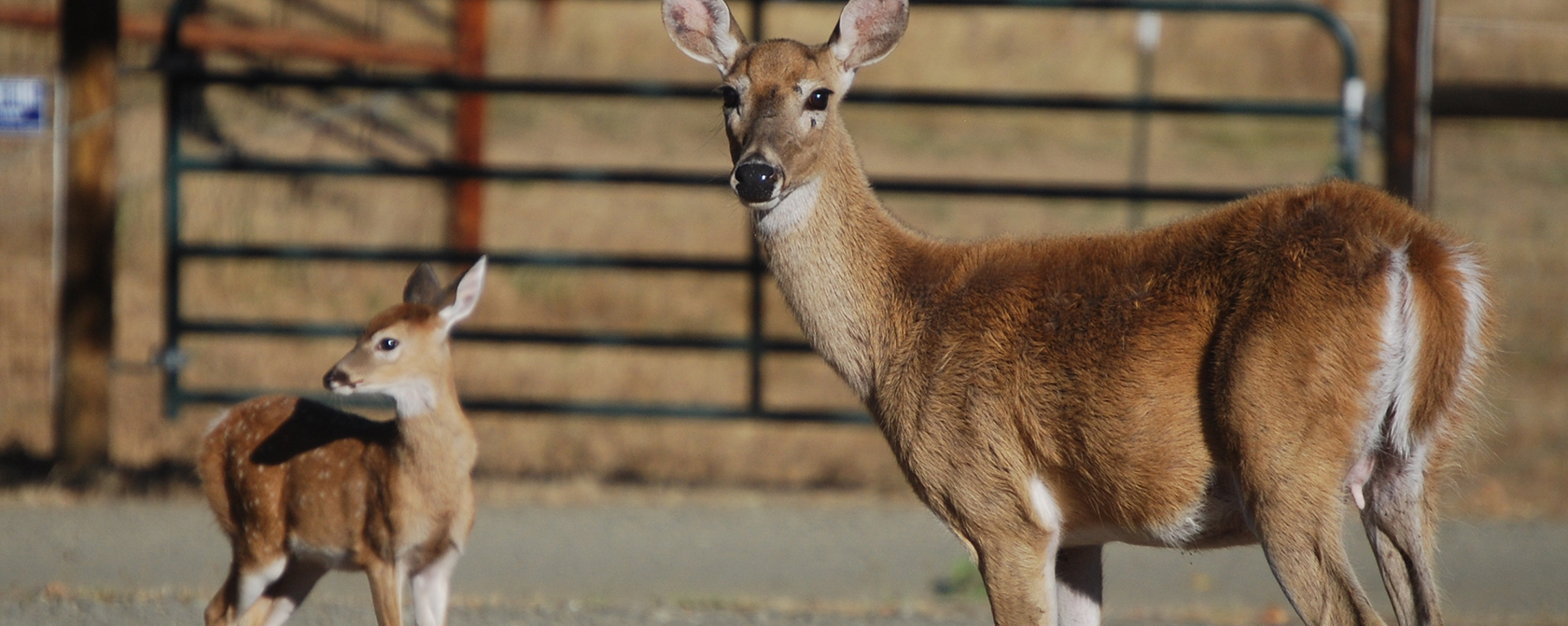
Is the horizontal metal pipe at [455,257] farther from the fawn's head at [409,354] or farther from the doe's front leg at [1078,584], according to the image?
the doe's front leg at [1078,584]

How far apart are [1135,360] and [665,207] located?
411 inches

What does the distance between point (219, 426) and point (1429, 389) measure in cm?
350

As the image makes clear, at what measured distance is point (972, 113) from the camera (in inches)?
660

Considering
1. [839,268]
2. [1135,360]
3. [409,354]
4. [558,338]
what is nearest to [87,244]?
[558,338]

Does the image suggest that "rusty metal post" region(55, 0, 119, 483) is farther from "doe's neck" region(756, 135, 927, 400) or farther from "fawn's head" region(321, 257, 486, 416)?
"doe's neck" region(756, 135, 927, 400)

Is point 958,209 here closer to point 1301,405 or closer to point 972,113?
point 972,113

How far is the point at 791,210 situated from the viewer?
4.30 meters

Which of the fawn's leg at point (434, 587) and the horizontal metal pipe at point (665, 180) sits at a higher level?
the horizontal metal pipe at point (665, 180)

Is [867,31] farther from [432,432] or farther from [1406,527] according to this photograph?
[1406,527]

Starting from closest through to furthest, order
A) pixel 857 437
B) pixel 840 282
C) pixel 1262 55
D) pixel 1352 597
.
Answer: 1. pixel 1352 597
2. pixel 840 282
3. pixel 857 437
4. pixel 1262 55

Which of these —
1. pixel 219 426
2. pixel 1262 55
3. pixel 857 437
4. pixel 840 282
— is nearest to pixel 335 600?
pixel 219 426

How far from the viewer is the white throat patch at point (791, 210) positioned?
4.30 metres

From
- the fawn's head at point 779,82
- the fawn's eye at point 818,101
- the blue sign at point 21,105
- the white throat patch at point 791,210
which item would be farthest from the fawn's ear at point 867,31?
→ the blue sign at point 21,105

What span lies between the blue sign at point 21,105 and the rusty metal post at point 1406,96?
Answer: 6.45 metres
